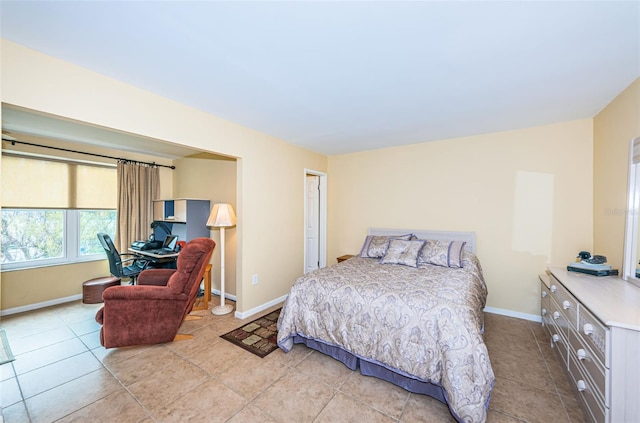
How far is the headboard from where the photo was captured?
3.50m

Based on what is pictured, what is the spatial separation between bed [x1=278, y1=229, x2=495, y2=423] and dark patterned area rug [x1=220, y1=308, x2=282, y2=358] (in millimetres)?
195

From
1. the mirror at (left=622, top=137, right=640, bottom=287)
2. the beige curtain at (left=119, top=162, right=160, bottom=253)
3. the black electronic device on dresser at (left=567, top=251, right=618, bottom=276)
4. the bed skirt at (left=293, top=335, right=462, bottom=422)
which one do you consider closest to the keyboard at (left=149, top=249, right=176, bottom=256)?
the beige curtain at (left=119, top=162, right=160, bottom=253)

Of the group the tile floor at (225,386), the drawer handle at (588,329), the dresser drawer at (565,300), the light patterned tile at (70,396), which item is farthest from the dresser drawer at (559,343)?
the light patterned tile at (70,396)

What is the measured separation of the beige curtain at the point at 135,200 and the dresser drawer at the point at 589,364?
18.7 feet

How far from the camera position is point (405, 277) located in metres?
2.56

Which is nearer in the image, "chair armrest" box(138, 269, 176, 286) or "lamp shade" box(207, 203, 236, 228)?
"chair armrest" box(138, 269, 176, 286)

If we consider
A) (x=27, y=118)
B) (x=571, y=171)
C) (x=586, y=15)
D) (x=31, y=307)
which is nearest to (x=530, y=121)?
(x=571, y=171)

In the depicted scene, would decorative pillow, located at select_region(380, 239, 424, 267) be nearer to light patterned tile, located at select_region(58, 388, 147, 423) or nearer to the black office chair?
light patterned tile, located at select_region(58, 388, 147, 423)

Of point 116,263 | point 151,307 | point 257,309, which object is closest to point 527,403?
point 257,309

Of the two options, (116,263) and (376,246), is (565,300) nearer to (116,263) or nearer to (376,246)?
(376,246)

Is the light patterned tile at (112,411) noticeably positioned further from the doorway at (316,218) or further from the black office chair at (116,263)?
the doorway at (316,218)

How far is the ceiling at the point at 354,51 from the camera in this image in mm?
1394

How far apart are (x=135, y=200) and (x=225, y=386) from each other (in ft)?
12.5

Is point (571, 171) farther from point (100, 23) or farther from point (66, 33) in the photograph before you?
point (66, 33)
